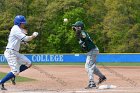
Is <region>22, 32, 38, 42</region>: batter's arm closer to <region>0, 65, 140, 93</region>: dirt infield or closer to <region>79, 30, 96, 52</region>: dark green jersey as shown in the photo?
<region>0, 65, 140, 93</region>: dirt infield

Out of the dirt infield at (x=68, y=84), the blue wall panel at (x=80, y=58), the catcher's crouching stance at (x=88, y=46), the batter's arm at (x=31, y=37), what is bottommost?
the blue wall panel at (x=80, y=58)

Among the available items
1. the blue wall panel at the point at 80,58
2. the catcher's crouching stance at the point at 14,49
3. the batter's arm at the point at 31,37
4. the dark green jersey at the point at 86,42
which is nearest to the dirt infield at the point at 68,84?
the catcher's crouching stance at the point at 14,49

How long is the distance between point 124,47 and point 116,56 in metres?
14.7

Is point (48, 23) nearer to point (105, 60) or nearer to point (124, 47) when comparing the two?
point (124, 47)

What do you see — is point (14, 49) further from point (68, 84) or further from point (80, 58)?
point (80, 58)

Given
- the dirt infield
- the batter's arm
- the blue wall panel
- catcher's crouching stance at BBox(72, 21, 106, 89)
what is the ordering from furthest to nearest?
the blue wall panel
catcher's crouching stance at BBox(72, 21, 106, 89)
the dirt infield
the batter's arm

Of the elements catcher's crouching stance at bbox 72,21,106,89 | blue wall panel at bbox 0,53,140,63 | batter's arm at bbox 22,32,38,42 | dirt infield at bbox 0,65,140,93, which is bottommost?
blue wall panel at bbox 0,53,140,63

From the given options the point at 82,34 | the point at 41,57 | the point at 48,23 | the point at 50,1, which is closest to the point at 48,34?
the point at 48,23

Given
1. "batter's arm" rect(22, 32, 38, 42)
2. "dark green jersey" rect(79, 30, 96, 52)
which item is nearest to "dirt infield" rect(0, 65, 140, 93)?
"dark green jersey" rect(79, 30, 96, 52)

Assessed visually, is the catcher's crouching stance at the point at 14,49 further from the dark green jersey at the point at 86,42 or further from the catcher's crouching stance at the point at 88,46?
the dark green jersey at the point at 86,42

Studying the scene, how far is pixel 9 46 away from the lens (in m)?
12.3

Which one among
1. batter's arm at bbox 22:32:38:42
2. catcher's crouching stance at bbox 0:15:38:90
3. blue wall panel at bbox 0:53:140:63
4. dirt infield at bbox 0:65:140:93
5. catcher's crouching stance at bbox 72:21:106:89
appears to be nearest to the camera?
batter's arm at bbox 22:32:38:42

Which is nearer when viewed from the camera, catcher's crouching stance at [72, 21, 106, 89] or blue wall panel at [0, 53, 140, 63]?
catcher's crouching stance at [72, 21, 106, 89]

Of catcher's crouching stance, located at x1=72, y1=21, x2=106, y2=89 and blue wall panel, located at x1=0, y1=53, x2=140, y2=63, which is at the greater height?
catcher's crouching stance, located at x1=72, y1=21, x2=106, y2=89
